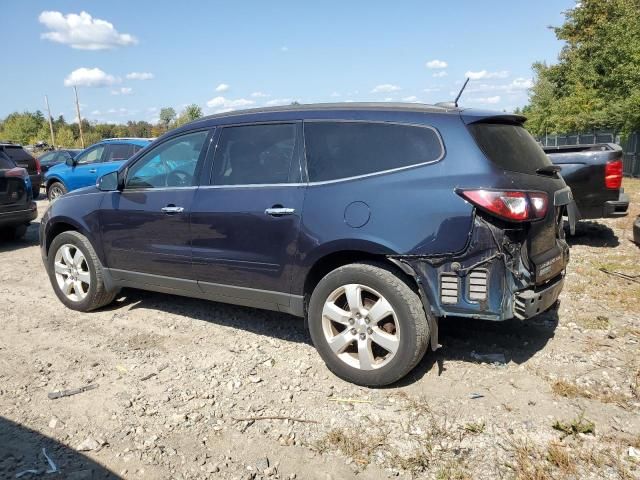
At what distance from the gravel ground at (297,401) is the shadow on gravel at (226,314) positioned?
28mm

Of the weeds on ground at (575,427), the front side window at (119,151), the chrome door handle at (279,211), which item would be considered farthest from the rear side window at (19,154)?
the weeds on ground at (575,427)

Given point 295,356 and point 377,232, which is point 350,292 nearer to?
point 377,232

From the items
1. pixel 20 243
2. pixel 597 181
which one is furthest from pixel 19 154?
pixel 597 181

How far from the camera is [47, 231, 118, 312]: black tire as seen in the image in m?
5.06

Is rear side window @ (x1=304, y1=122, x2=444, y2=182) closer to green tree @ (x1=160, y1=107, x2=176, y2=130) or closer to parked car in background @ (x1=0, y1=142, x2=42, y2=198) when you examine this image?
parked car in background @ (x1=0, y1=142, x2=42, y2=198)

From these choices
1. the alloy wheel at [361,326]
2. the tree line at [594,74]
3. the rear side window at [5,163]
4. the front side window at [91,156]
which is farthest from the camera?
the tree line at [594,74]

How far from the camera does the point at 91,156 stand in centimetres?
1282

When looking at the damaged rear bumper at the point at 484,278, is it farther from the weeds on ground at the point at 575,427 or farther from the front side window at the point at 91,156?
the front side window at the point at 91,156

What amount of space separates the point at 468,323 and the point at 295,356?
64.0 inches

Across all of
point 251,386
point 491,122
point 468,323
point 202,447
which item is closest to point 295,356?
point 251,386

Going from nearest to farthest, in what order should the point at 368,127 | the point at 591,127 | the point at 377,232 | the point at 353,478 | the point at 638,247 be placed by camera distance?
the point at 353,478 < the point at 377,232 < the point at 368,127 < the point at 638,247 < the point at 591,127

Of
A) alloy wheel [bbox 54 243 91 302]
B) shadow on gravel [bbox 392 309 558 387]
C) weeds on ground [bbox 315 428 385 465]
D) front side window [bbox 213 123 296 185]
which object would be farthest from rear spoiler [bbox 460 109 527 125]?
alloy wheel [bbox 54 243 91 302]

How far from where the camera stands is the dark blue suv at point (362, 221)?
3.21 meters

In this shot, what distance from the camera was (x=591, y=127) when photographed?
2891cm
